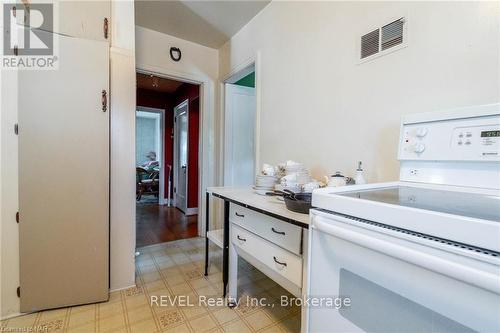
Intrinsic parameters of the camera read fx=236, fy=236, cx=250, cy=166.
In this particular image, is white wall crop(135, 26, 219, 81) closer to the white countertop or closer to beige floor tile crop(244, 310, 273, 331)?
the white countertop

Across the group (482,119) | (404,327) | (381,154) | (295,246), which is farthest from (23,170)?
(482,119)

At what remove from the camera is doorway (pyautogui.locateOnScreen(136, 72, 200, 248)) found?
325cm

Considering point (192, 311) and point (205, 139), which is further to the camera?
point (205, 139)

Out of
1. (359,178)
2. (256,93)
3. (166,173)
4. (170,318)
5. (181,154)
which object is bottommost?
(170,318)

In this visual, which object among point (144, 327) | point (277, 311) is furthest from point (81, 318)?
point (277, 311)

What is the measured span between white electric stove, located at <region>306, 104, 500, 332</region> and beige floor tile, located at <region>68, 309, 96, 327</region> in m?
1.36

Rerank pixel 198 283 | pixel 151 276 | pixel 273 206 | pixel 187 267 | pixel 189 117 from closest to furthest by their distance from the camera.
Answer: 1. pixel 273 206
2. pixel 198 283
3. pixel 151 276
4. pixel 187 267
5. pixel 189 117

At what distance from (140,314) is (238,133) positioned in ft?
6.76

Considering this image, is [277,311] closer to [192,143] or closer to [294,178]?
[294,178]

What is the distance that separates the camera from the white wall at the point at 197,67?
2.51 metres

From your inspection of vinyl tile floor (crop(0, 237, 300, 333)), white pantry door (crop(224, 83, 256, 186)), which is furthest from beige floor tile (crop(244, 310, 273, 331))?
white pantry door (crop(224, 83, 256, 186))

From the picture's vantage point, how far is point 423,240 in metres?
0.49

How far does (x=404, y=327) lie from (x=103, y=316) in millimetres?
1634

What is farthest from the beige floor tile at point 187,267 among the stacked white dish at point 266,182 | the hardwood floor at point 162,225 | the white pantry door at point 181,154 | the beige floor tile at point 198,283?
the white pantry door at point 181,154
